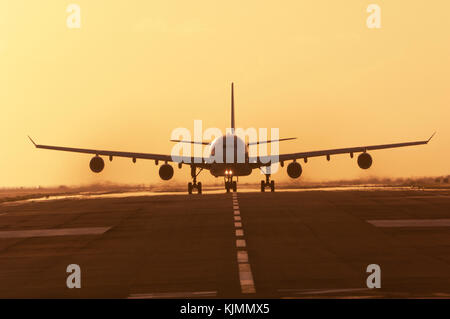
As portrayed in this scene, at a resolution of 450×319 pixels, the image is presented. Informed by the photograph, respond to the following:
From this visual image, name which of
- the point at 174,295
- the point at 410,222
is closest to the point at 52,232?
the point at 410,222

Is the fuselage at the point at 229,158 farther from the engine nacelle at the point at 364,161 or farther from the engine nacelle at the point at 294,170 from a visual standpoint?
the engine nacelle at the point at 364,161

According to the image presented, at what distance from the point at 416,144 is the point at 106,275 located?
48232 millimetres

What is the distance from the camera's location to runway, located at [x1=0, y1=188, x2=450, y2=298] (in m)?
13.2

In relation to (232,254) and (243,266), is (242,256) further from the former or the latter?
(243,266)

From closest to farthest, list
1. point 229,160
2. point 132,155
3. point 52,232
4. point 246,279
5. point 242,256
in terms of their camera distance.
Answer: point 246,279 < point 242,256 < point 52,232 < point 229,160 < point 132,155

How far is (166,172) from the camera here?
61188 millimetres

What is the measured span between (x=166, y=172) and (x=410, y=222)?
3633 centimetres

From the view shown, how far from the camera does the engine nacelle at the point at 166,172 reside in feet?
200

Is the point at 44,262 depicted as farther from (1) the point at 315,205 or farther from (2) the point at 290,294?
(1) the point at 315,205

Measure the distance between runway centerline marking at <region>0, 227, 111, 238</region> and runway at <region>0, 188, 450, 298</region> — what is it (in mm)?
32

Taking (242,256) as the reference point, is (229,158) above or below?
above

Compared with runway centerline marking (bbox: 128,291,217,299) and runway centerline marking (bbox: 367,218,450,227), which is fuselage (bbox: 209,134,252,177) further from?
runway centerline marking (bbox: 128,291,217,299)

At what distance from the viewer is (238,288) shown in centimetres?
1314

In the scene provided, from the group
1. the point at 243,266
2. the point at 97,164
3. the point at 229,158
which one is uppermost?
the point at 229,158
